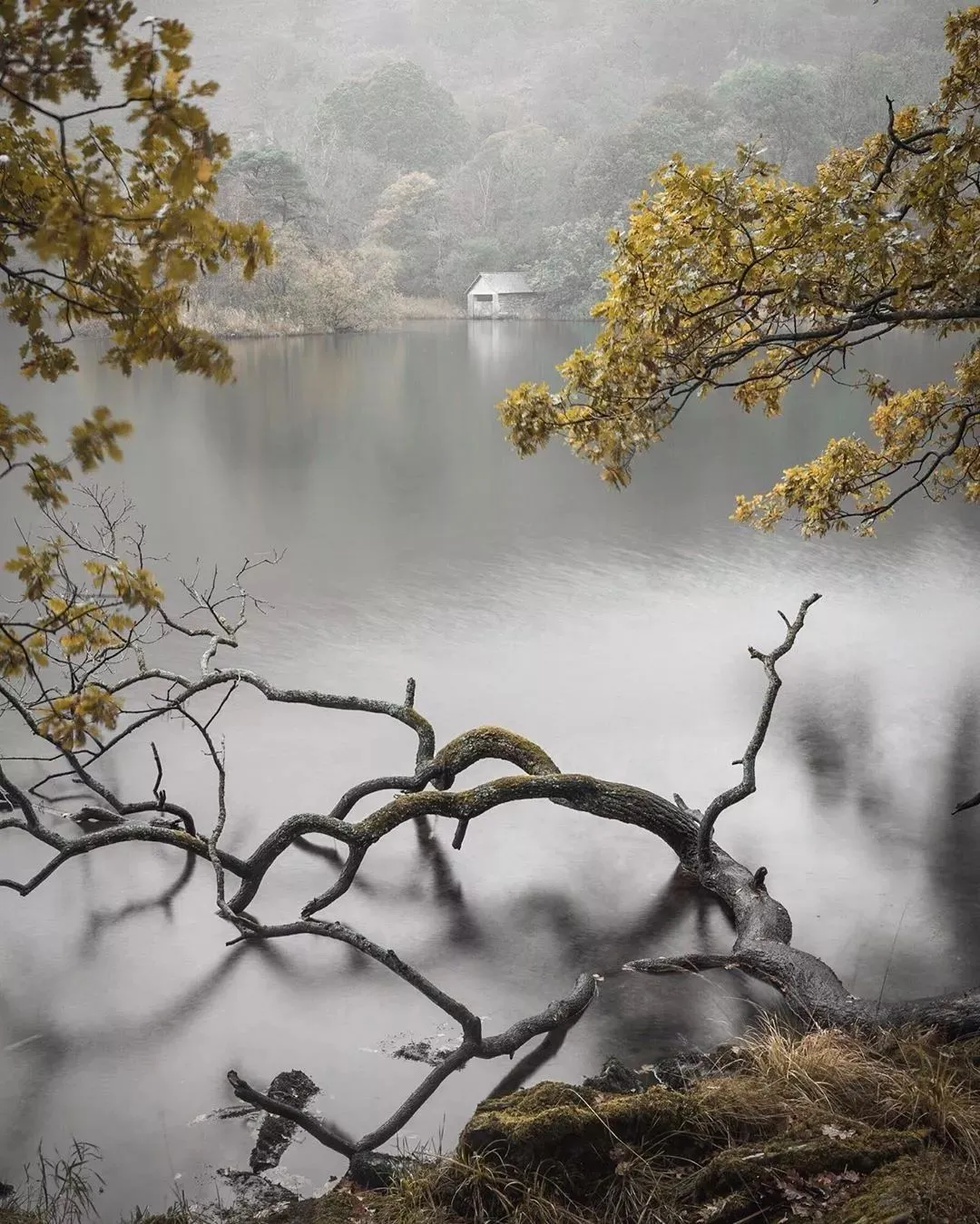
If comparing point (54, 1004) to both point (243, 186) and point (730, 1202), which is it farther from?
point (243, 186)

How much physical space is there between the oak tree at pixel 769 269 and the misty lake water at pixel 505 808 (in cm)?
294

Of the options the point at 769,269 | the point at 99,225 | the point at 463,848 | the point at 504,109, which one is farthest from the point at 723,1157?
the point at 504,109

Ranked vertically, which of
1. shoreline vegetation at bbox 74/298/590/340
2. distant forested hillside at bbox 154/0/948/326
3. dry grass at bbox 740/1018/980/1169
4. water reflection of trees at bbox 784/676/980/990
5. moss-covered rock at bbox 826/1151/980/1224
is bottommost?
water reflection of trees at bbox 784/676/980/990

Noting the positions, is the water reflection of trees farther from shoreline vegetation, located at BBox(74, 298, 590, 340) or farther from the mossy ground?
shoreline vegetation, located at BBox(74, 298, 590, 340)

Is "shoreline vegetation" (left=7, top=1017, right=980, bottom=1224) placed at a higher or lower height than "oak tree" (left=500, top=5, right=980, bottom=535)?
lower

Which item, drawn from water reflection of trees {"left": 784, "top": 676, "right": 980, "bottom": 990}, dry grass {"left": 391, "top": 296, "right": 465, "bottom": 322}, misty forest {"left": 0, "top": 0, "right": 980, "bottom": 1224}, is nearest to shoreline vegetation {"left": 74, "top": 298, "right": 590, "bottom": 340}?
dry grass {"left": 391, "top": 296, "right": 465, "bottom": 322}

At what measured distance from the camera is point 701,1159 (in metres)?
4.22

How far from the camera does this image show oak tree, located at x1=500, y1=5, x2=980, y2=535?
6363 millimetres

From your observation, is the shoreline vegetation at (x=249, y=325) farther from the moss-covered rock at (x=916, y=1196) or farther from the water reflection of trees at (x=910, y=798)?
the moss-covered rock at (x=916, y=1196)

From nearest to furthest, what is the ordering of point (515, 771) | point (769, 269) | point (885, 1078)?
point (885, 1078) < point (769, 269) < point (515, 771)

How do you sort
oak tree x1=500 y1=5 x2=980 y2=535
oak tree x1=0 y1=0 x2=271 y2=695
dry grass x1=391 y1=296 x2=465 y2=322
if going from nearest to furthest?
oak tree x1=0 y1=0 x2=271 y2=695 → oak tree x1=500 y1=5 x2=980 y2=535 → dry grass x1=391 y1=296 x2=465 y2=322

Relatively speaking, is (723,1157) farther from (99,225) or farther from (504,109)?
(504,109)

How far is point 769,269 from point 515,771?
461cm

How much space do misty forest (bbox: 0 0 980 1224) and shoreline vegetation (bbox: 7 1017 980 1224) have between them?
20 mm
